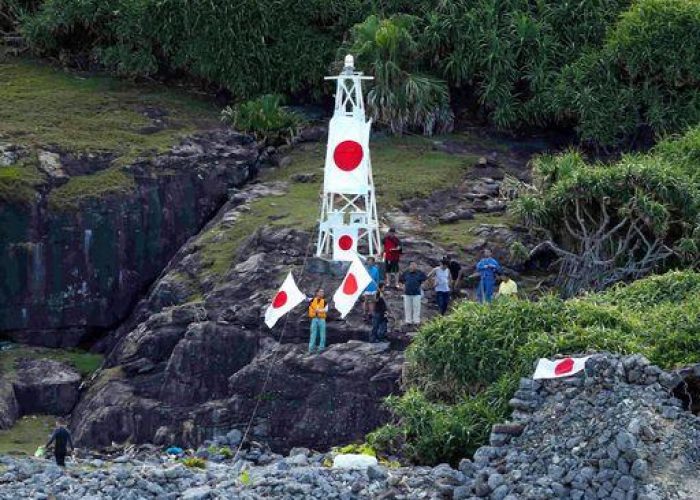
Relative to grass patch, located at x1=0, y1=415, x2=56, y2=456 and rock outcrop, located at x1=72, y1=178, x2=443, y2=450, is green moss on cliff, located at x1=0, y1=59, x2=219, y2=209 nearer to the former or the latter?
rock outcrop, located at x1=72, y1=178, x2=443, y2=450

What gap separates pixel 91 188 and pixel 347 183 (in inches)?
248

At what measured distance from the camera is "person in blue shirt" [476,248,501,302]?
47.2 m

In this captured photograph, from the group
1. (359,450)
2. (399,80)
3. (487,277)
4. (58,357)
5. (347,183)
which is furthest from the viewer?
(399,80)

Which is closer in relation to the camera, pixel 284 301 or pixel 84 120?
pixel 284 301

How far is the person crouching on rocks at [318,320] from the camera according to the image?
46562 mm

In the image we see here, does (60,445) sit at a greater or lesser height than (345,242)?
lesser

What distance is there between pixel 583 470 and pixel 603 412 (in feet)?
4.80

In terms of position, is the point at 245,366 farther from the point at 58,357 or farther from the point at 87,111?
the point at 87,111

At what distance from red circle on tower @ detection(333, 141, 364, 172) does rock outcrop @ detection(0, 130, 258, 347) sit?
213 inches

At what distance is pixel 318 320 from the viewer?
4669 cm

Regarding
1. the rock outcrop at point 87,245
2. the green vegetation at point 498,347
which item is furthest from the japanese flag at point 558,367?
the rock outcrop at point 87,245

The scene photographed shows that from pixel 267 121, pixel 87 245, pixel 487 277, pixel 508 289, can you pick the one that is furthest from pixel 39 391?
pixel 267 121

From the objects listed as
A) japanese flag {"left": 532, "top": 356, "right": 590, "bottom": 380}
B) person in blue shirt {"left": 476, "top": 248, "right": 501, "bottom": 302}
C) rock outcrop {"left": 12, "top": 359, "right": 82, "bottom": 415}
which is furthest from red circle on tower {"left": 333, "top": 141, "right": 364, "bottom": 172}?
japanese flag {"left": 532, "top": 356, "right": 590, "bottom": 380}

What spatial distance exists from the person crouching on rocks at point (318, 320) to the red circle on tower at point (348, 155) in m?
3.40
